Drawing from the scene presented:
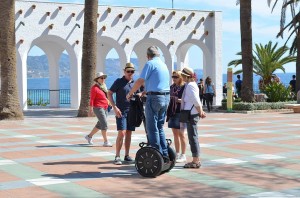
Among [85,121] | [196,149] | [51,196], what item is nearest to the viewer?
[51,196]

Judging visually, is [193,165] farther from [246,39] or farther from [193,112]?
[246,39]

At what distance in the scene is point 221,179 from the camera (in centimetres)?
796

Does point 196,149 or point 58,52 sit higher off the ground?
point 58,52

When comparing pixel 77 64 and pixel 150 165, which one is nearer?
pixel 150 165

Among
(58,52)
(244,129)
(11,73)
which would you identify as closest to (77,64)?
(58,52)

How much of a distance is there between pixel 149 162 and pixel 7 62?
39.5 ft

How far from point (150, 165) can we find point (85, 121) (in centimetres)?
1091

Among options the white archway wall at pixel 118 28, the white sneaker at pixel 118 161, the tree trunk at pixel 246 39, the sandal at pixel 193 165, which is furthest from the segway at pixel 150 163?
the white archway wall at pixel 118 28

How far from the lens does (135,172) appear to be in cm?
862

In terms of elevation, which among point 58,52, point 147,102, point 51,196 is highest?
point 58,52

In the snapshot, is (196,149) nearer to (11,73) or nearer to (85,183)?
(85,183)

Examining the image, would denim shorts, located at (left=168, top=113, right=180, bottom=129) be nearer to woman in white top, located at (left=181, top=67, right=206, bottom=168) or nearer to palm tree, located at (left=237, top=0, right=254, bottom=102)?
woman in white top, located at (left=181, top=67, right=206, bottom=168)

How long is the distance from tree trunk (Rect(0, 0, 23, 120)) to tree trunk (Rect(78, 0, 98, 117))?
2766 millimetres

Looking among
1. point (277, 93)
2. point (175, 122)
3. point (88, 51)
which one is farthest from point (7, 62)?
point (277, 93)
